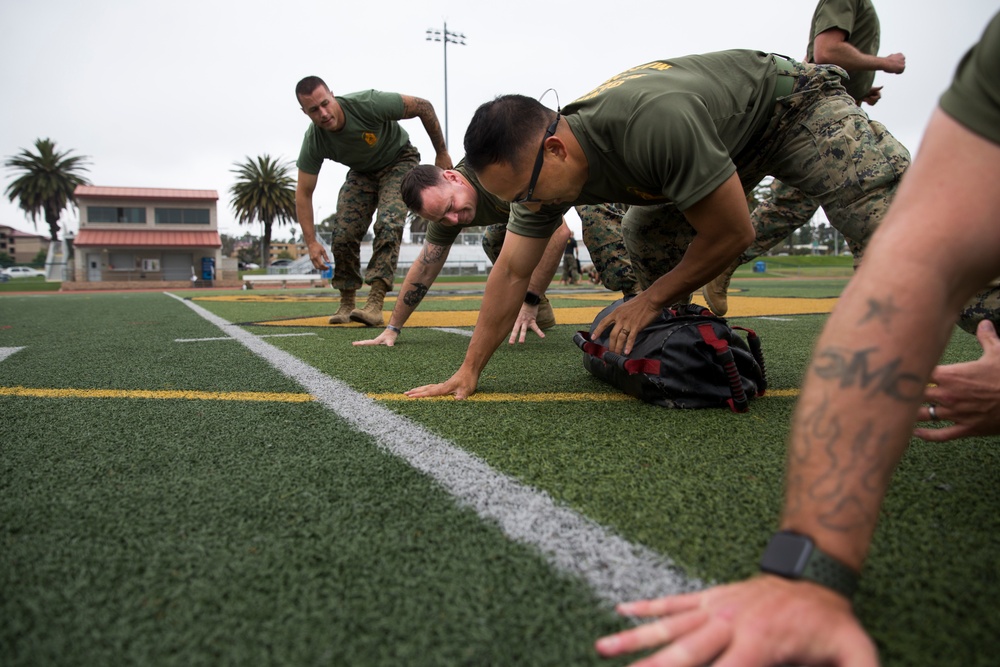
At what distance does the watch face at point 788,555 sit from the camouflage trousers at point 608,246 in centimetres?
315

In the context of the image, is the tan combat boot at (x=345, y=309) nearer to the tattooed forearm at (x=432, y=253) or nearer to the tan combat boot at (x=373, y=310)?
the tan combat boot at (x=373, y=310)

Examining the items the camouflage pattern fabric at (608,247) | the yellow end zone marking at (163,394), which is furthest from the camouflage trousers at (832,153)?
the yellow end zone marking at (163,394)

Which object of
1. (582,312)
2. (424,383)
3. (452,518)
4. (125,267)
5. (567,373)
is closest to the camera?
(452,518)

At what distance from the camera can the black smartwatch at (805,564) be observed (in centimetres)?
81

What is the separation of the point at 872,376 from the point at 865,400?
0.03 m

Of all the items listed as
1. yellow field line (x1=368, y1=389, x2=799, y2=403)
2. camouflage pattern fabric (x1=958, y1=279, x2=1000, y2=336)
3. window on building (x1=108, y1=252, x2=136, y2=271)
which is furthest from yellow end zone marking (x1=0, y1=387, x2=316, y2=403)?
window on building (x1=108, y1=252, x2=136, y2=271)

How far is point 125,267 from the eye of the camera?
4225cm

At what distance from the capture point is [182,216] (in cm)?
4344

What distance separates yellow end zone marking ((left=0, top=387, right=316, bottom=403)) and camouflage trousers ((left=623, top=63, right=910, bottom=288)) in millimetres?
2109

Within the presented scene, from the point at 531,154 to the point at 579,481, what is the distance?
1.16 metres

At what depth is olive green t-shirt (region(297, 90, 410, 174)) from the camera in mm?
5129

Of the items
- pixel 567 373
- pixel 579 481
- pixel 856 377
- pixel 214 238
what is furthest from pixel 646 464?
pixel 214 238

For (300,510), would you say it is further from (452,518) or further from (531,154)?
(531,154)

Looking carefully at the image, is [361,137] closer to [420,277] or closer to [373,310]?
[373,310]
